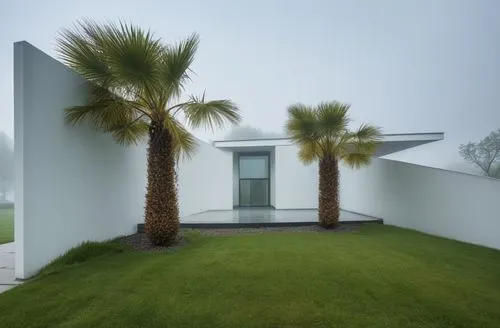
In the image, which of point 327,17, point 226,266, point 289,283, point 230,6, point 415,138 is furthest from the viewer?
point 327,17

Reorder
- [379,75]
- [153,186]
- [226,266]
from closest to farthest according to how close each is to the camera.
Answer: [226,266] < [153,186] < [379,75]

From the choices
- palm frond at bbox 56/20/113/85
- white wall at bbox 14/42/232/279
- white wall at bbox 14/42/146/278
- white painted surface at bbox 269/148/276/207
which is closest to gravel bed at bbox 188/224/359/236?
white wall at bbox 14/42/232/279

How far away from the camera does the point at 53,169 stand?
4.64 metres

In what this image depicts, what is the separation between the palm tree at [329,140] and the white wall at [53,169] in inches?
178

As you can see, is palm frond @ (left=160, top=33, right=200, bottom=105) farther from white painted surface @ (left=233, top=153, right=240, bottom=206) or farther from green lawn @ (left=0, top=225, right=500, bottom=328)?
white painted surface @ (left=233, top=153, right=240, bottom=206)

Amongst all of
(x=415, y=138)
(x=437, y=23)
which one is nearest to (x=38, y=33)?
(x=415, y=138)

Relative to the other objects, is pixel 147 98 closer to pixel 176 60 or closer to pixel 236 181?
pixel 176 60

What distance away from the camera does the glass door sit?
14609 mm

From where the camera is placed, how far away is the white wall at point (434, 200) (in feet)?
19.5

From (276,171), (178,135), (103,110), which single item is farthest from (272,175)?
(103,110)

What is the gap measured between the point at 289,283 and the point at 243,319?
1.07 metres

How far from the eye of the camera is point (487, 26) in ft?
77.6

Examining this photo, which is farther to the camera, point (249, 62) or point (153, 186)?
point (249, 62)

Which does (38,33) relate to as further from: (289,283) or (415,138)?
(415,138)
